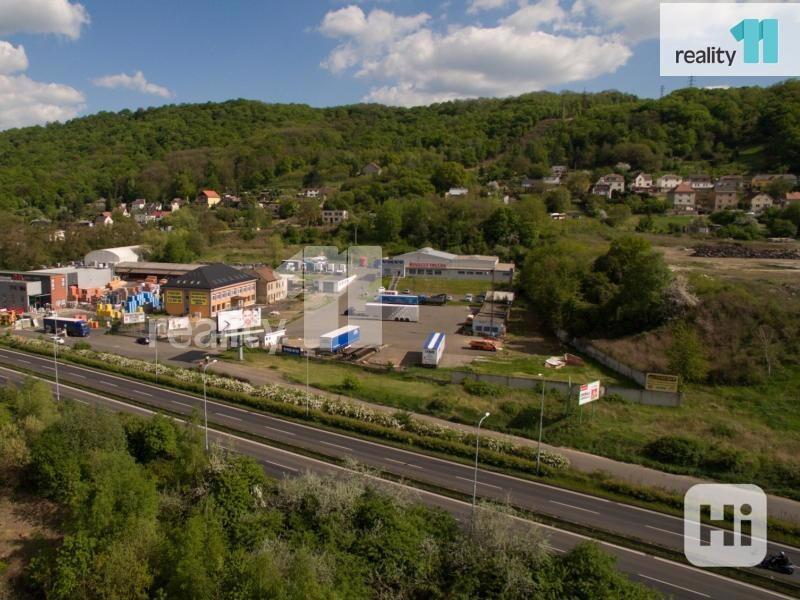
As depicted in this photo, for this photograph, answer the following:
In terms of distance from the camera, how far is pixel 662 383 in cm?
2038

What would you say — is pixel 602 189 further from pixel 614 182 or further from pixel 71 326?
pixel 71 326

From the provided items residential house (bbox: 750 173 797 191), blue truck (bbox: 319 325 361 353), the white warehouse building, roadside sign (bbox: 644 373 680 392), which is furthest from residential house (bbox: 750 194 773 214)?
blue truck (bbox: 319 325 361 353)

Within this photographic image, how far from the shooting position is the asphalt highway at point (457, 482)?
1098 centimetres

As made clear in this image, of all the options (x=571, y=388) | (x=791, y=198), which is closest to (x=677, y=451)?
(x=571, y=388)

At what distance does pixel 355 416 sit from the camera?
18.4 m

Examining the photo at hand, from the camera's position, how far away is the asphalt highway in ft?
36.0

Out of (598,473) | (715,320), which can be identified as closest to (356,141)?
(715,320)

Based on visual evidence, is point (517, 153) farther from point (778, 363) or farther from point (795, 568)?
point (795, 568)

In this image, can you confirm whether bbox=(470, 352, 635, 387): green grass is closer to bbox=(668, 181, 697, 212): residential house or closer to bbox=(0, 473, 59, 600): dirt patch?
bbox=(0, 473, 59, 600): dirt patch

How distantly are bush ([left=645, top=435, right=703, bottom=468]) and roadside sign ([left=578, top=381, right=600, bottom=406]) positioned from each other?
2.70m

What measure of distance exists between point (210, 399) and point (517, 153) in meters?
75.2

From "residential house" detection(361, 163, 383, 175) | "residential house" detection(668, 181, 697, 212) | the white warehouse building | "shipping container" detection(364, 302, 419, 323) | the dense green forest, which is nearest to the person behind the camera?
the dense green forest

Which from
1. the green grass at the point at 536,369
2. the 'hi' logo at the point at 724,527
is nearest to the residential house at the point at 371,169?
the green grass at the point at 536,369

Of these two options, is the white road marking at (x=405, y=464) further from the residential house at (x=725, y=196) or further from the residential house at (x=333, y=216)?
the residential house at (x=725, y=196)
